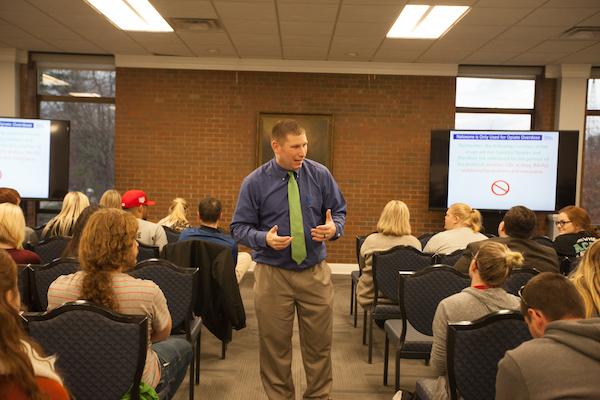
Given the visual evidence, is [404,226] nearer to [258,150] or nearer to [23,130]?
[258,150]

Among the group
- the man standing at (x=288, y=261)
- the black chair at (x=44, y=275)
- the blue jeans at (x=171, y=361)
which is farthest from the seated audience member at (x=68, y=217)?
the man standing at (x=288, y=261)

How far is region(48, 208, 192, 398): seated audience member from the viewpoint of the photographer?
2113 mm

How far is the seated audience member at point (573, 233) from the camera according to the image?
430cm

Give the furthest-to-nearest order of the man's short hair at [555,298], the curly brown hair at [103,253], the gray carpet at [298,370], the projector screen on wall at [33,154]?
the projector screen on wall at [33,154] < the gray carpet at [298,370] < the curly brown hair at [103,253] < the man's short hair at [555,298]

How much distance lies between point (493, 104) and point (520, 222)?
5.51m

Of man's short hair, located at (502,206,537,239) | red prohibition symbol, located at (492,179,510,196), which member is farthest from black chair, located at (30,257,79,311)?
red prohibition symbol, located at (492,179,510,196)

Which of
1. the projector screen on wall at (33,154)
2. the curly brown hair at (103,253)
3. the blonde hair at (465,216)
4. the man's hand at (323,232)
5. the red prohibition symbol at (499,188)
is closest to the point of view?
the curly brown hair at (103,253)

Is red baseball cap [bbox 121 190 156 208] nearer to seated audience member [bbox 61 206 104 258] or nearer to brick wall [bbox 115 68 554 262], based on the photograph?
seated audience member [bbox 61 206 104 258]

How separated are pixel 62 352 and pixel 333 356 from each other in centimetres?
269

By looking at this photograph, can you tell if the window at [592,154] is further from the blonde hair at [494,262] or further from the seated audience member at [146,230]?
the blonde hair at [494,262]

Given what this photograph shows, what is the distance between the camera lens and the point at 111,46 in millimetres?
7383

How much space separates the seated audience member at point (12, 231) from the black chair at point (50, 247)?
79cm

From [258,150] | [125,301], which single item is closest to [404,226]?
[125,301]

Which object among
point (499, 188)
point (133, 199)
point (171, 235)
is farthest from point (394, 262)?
point (499, 188)
